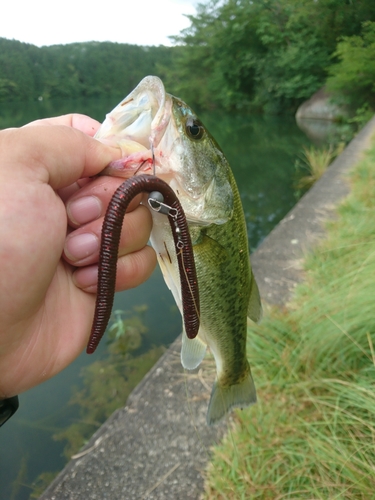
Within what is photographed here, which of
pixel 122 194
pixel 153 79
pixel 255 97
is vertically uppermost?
pixel 153 79

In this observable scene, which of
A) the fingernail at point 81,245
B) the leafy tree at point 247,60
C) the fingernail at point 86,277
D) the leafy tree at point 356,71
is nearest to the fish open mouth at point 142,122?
the fingernail at point 81,245

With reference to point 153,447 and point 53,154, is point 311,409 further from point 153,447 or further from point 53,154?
point 53,154

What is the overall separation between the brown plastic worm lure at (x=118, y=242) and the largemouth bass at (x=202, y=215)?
0.18m

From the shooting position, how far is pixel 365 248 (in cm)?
346

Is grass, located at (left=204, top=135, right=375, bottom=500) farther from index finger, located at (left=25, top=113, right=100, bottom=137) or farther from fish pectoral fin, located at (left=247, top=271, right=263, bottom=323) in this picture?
index finger, located at (left=25, top=113, right=100, bottom=137)

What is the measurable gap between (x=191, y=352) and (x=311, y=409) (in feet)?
3.93

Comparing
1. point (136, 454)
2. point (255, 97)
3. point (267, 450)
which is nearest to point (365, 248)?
point (267, 450)

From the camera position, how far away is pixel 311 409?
2.46 meters

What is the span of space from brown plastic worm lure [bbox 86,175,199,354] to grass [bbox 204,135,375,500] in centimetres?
146

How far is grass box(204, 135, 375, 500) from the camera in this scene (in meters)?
2.00

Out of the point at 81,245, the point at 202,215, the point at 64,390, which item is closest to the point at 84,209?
the point at 81,245

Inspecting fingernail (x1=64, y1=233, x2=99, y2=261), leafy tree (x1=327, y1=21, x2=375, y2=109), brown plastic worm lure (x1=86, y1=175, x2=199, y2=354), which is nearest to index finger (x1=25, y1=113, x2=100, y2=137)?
fingernail (x1=64, y1=233, x2=99, y2=261)

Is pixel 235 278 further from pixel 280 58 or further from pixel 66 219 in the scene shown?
pixel 280 58

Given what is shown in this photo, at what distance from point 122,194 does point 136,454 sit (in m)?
Result: 2.22
